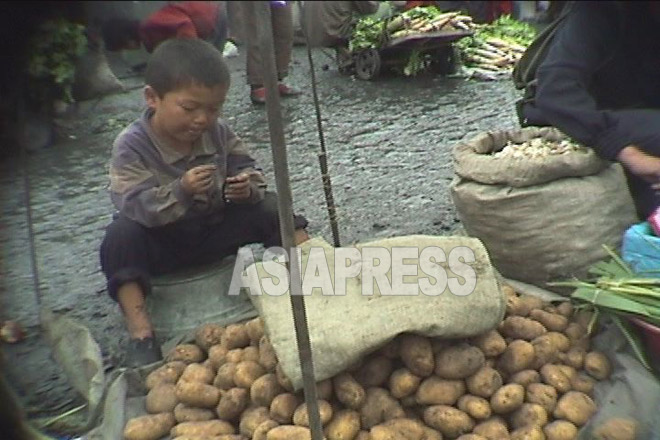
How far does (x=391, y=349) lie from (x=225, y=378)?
0.46 meters

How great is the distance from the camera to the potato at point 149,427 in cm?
204

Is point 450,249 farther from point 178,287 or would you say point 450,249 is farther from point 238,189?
point 178,287

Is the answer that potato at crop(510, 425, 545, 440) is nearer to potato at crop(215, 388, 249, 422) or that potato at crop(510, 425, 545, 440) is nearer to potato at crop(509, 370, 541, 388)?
potato at crop(509, 370, 541, 388)

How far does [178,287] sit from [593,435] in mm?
1429

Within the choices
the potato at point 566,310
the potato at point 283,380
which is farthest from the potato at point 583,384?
the potato at point 283,380

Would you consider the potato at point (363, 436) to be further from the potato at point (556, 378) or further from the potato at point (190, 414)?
the potato at point (556, 378)

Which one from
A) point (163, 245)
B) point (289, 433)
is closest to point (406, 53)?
point (163, 245)

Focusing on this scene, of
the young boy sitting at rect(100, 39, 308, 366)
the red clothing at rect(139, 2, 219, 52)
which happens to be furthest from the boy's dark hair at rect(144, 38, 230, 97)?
the red clothing at rect(139, 2, 219, 52)

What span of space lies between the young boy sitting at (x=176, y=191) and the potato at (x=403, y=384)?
854mm

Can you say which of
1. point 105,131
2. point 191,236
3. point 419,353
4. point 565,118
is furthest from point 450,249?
point 105,131

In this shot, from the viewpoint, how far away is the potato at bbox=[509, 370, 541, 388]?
2.11 metres

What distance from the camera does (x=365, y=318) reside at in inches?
80.6

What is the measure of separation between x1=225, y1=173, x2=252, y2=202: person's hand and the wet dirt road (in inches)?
18.1

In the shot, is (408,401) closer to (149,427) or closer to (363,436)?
(363,436)
